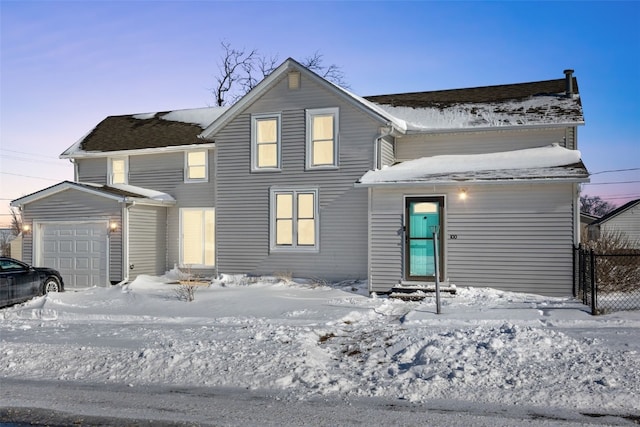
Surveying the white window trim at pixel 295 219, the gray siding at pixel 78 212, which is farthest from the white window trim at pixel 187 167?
Result: the white window trim at pixel 295 219

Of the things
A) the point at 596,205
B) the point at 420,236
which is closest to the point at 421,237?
the point at 420,236

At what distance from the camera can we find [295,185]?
1844cm

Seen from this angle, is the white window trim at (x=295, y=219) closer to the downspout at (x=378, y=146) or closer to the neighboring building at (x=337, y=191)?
the neighboring building at (x=337, y=191)

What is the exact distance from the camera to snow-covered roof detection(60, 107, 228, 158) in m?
22.3

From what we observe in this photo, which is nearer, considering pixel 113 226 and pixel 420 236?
pixel 420 236

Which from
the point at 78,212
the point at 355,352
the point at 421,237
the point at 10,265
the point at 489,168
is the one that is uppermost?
the point at 489,168

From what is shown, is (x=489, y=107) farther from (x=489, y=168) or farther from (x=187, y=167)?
(x=187, y=167)

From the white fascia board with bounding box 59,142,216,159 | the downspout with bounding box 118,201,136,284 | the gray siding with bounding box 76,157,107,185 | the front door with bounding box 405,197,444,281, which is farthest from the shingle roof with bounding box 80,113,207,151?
the front door with bounding box 405,197,444,281

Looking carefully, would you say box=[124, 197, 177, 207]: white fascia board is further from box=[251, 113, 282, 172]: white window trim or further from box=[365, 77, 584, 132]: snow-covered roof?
box=[365, 77, 584, 132]: snow-covered roof

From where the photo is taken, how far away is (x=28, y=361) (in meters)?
8.81

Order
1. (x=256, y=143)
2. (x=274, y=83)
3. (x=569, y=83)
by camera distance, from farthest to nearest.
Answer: (x=569, y=83)
(x=256, y=143)
(x=274, y=83)

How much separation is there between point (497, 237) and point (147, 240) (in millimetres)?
12612

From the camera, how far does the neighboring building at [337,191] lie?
15.2m

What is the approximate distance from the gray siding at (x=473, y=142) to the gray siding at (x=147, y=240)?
31.2 feet
